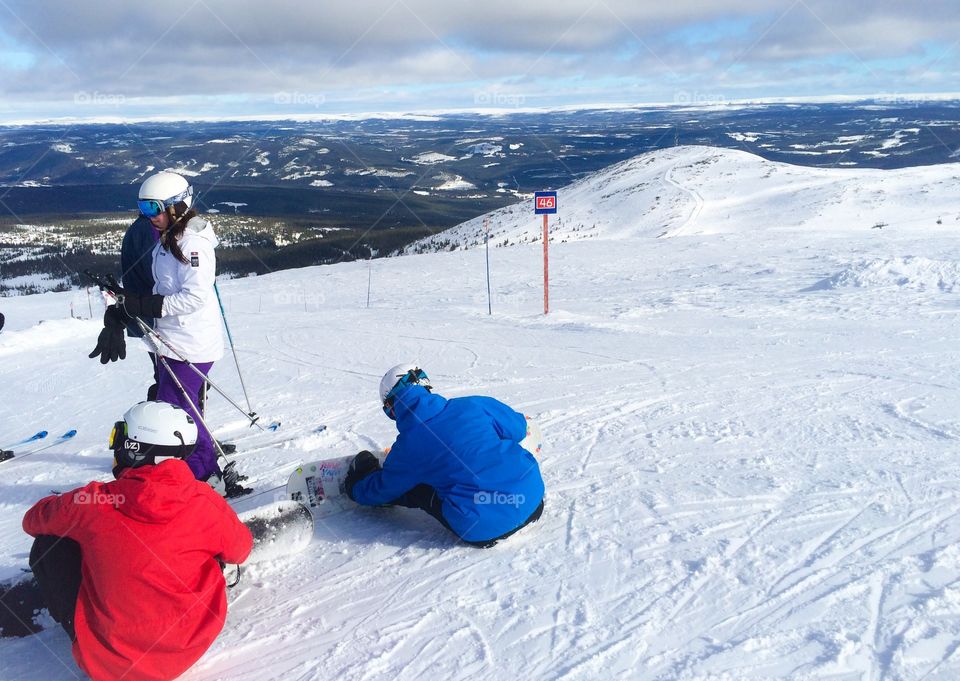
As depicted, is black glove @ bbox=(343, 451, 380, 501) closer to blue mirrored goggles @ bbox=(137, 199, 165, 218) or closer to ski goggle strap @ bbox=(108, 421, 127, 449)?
ski goggle strap @ bbox=(108, 421, 127, 449)

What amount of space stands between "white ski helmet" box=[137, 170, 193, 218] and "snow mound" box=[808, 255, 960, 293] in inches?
427

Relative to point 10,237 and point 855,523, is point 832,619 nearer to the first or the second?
point 855,523

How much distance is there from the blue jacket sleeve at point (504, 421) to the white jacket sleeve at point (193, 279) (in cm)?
199

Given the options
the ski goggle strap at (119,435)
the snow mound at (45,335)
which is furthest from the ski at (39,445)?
the snow mound at (45,335)

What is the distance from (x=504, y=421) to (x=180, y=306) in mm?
2299

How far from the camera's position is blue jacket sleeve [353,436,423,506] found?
12.5ft

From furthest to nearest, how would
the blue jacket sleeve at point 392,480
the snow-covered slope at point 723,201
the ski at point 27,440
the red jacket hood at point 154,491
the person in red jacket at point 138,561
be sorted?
1. the snow-covered slope at point 723,201
2. the ski at point 27,440
3. the blue jacket sleeve at point 392,480
4. the red jacket hood at point 154,491
5. the person in red jacket at point 138,561

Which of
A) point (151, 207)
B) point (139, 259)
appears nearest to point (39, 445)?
point (139, 259)

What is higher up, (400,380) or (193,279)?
(193,279)

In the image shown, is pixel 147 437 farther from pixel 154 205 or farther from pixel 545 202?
pixel 545 202

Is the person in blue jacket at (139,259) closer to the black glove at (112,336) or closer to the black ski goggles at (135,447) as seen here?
the black glove at (112,336)

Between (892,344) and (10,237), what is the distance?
112 m

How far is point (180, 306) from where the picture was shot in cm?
446

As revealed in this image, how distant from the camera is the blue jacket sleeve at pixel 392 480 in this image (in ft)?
12.5
